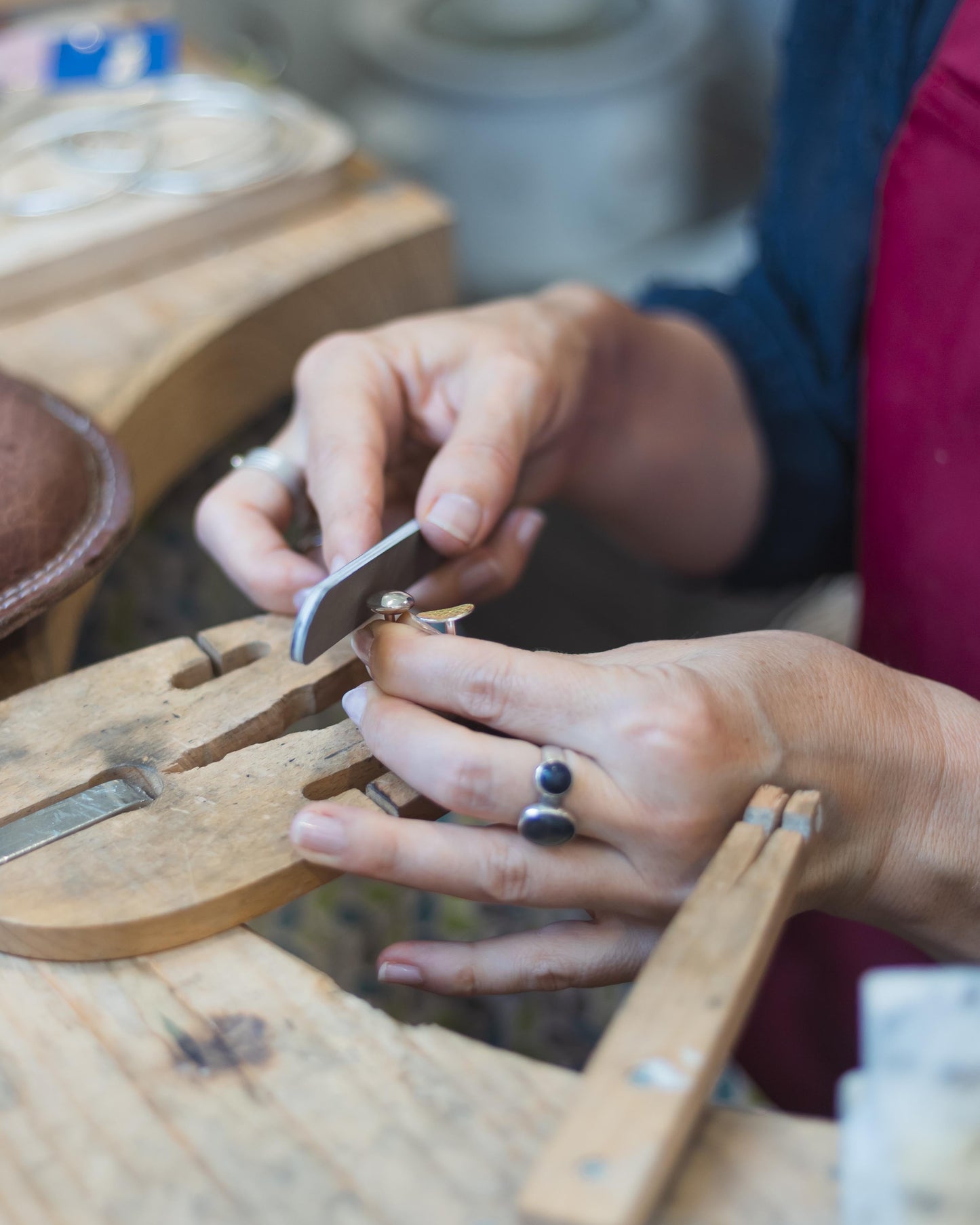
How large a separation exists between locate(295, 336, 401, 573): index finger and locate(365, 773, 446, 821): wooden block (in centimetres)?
12

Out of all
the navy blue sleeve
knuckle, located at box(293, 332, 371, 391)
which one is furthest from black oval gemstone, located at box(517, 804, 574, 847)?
the navy blue sleeve

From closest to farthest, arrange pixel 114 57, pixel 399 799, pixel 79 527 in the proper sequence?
pixel 399 799 → pixel 79 527 → pixel 114 57

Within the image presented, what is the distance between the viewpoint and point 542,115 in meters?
1.58

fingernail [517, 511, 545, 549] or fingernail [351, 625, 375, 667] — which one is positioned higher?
fingernail [351, 625, 375, 667]

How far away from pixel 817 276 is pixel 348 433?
43 cm

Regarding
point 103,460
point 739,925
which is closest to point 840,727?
point 739,925

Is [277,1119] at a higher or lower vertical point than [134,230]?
lower

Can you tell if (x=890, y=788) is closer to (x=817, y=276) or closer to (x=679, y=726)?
(x=679, y=726)

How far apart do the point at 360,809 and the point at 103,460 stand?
0.29 m

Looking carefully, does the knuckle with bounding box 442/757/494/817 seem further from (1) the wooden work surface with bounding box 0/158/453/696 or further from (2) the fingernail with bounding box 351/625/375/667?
(1) the wooden work surface with bounding box 0/158/453/696

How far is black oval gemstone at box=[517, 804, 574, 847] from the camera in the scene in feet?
1.38

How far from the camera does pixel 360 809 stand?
45 centimetres

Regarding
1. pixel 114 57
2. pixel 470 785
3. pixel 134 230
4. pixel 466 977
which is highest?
pixel 114 57

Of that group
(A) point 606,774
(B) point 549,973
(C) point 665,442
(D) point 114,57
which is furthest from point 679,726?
(D) point 114,57
